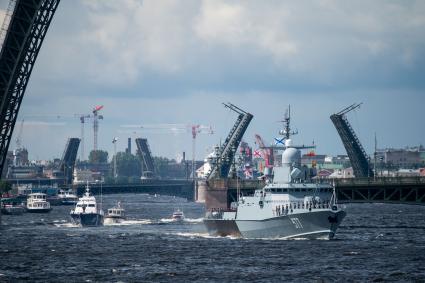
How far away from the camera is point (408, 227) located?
102 m

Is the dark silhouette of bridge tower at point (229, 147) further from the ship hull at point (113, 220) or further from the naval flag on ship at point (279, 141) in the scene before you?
the naval flag on ship at point (279, 141)

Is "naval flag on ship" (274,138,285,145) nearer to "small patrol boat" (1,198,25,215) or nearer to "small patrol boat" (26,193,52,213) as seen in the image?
"small patrol boat" (1,198,25,215)

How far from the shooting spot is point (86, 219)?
359 ft

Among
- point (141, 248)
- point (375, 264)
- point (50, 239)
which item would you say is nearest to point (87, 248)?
point (141, 248)

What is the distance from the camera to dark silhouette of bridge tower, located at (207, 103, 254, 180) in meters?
139

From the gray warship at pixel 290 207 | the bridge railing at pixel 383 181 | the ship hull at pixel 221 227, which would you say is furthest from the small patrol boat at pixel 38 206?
the gray warship at pixel 290 207

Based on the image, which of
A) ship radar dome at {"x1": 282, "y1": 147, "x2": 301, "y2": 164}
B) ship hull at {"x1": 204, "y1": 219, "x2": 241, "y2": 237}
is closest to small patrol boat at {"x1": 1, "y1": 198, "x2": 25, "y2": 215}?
ship hull at {"x1": 204, "y1": 219, "x2": 241, "y2": 237}

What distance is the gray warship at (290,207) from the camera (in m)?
78.6

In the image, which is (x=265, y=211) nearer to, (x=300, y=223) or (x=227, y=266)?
(x=300, y=223)

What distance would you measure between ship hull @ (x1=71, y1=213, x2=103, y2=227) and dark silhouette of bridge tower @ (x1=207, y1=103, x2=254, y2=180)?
30.6 metres

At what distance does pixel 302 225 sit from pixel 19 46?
2446 centimetres

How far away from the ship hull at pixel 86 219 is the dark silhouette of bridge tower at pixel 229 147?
30.6 m

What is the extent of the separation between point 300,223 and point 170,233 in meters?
18.7

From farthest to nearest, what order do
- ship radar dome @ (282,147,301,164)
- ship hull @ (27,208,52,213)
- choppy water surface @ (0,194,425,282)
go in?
1. ship hull @ (27,208,52,213)
2. ship radar dome @ (282,147,301,164)
3. choppy water surface @ (0,194,425,282)
